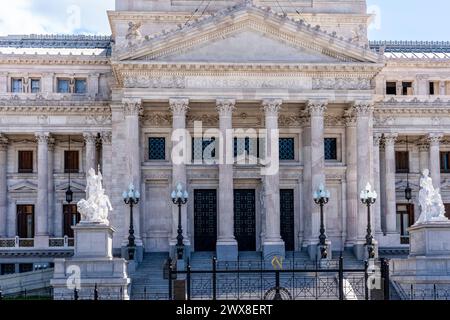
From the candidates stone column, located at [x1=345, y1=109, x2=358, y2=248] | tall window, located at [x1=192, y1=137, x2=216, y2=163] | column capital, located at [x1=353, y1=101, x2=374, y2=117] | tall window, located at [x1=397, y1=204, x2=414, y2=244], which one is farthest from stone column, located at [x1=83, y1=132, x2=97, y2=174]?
tall window, located at [x1=397, y1=204, x2=414, y2=244]

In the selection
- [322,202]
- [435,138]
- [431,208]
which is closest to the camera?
[431,208]

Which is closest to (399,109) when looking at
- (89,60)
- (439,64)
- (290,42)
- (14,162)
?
(439,64)

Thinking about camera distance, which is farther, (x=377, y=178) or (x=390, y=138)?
(x=390, y=138)

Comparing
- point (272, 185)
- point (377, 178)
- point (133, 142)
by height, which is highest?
point (133, 142)

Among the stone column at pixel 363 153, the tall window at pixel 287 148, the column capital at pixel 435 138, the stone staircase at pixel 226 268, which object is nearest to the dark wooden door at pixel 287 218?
the tall window at pixel 287 148

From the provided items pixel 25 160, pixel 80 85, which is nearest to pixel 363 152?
pixel 80 85

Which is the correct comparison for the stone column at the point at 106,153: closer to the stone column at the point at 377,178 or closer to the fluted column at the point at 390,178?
the stone column at the point at 377,178

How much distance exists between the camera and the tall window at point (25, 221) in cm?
6669

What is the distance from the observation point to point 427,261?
139 ft

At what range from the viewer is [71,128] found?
65.1 m

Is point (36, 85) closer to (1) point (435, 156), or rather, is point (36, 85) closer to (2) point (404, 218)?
(2) point (404, 218)

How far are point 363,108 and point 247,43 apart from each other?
859cm
